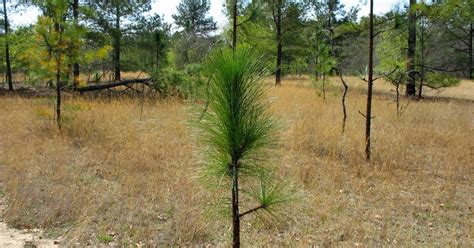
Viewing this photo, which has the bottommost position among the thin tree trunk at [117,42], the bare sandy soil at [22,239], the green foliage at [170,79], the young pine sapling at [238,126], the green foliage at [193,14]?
the bare sandy soil at [22,239]

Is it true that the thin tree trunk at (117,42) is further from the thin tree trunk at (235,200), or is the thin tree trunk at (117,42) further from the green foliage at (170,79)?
the thin tree trunk at (235,200)

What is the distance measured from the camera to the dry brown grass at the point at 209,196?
404 cm

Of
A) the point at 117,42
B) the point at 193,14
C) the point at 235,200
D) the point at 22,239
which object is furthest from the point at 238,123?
the point at 193,14

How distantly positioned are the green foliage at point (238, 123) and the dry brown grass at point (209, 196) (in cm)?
14

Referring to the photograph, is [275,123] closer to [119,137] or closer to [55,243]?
[55,243]

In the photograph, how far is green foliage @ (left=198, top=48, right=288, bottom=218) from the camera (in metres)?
1.92

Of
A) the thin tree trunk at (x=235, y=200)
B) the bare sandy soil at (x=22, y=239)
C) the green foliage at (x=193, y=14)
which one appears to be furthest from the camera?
the green foliage at (x=193, y=14)

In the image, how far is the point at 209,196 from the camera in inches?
192

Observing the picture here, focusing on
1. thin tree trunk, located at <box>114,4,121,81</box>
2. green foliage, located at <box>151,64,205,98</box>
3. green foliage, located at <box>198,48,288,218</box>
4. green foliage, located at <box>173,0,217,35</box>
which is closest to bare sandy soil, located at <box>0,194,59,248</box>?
green foliage, located at <box>198,48,288,218</box>

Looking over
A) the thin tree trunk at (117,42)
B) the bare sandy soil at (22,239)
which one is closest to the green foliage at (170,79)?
the thin tree trunk at (117,42)

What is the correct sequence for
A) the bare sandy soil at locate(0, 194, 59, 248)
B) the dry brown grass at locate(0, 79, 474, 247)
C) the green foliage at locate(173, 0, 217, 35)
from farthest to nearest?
1. the green foliage at locate(173, 0, 217, 35)
2. the dry brown grass at locate(0, 79, 474, 247)
3. the bare sandy soil at locate(0, 194, 59, 248)

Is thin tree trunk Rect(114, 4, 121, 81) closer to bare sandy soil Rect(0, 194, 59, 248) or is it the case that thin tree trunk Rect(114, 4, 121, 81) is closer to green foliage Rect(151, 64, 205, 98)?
green foliage Rect(151, 64, 205, 98)

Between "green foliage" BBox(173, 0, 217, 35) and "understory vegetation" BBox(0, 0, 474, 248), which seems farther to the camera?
"green foliage" BBox(173, 0, 217, 35)

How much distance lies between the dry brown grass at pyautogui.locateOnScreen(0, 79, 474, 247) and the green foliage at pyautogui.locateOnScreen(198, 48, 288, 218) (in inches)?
5.4
